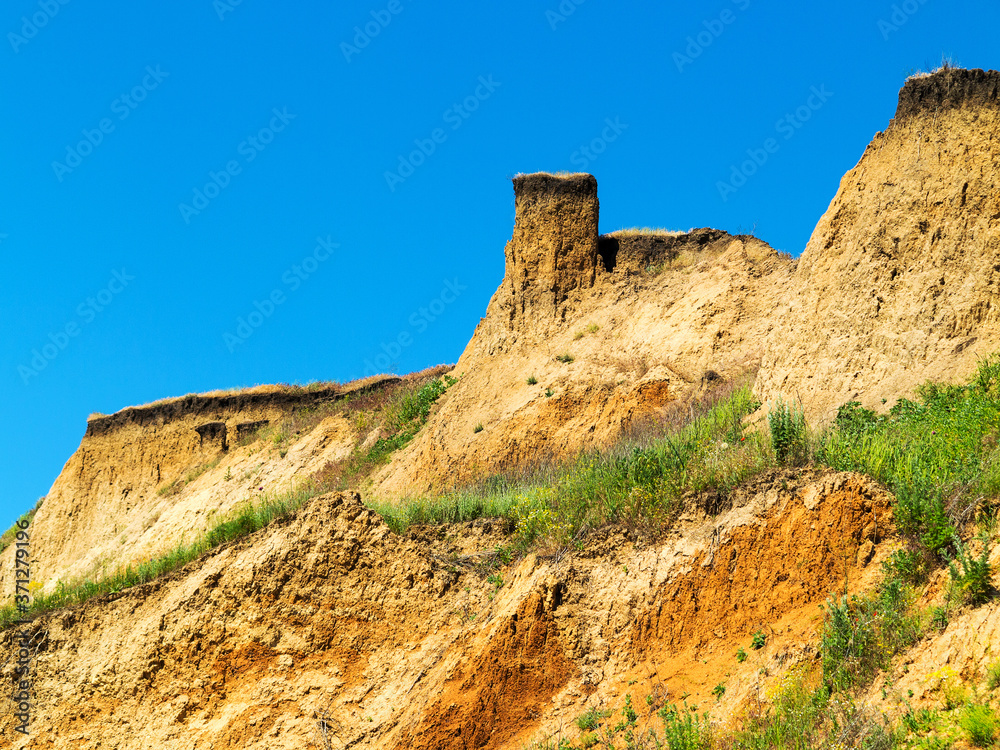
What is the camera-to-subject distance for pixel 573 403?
2112 cm

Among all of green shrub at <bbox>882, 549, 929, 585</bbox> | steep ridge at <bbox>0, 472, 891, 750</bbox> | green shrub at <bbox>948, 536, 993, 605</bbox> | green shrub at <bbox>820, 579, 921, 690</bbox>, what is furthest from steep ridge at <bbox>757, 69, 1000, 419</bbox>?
green shrub at <bbox>948, 536, 993, 605</bbox>

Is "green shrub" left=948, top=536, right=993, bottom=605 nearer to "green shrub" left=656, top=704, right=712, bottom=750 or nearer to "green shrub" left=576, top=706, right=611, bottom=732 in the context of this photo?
"green shrub" left=656, top=704, right=712, bottom=750

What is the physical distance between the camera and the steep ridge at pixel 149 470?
29953 mm

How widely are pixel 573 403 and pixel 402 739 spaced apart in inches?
440

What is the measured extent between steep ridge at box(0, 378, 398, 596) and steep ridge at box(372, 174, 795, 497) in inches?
277

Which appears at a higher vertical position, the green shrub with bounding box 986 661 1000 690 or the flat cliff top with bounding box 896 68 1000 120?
the flat cliff top with bounding box 896 68 1000 120

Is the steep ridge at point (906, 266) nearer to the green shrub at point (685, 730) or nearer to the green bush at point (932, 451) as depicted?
the green bush at point (932, 451)

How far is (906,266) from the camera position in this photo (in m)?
14.4

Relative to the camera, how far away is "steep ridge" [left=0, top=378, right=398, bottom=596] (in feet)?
98.3

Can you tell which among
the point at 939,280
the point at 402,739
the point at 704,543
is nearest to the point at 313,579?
the point at 402,739

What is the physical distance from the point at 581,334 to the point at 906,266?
10.1 metres

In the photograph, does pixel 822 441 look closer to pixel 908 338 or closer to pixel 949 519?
pixel 949 519

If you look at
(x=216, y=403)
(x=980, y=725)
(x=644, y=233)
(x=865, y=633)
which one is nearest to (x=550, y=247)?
(x=644, y=233)

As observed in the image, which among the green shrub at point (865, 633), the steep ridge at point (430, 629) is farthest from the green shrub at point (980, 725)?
the steep ridge at point (430, 629)
